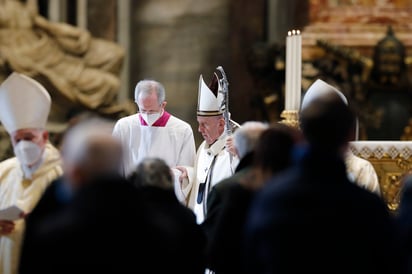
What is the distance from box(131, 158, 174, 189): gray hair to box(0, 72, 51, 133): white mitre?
1.38 m

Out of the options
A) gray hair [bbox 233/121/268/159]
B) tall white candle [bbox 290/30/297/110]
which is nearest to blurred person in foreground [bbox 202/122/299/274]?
gray hair [bbox 233/121/268/159]

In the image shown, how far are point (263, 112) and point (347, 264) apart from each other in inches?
373

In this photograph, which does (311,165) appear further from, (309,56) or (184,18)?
(184,18)

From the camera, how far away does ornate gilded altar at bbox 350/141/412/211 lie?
28.4 ft

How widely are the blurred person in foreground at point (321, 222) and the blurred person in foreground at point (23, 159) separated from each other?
7.25 ft

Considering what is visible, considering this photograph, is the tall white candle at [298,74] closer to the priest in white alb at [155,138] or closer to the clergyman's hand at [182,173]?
the clergyman's hand at [182,173]

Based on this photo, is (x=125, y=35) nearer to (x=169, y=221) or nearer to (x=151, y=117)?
(x=151, y=117)

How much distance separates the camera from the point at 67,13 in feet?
50.4

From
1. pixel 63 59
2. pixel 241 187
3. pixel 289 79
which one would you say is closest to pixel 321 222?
pixel 241 187

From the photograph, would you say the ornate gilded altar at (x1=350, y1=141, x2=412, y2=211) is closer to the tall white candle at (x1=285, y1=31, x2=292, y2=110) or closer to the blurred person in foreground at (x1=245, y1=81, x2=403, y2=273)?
the tall white candle at (x1=285, y1=31, x2=292, y2=110)

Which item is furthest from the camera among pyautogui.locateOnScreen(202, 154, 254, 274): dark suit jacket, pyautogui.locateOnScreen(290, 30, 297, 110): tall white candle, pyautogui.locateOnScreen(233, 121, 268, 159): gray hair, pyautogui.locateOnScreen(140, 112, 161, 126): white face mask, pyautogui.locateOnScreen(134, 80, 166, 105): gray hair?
pyautogui.locateOnScreen(140, 112, 161, 126): white face mask

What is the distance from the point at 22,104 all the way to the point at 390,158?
2.93 meters

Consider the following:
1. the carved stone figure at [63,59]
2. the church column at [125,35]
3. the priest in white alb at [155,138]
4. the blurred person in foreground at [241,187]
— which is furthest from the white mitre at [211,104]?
the church column at [125,35]

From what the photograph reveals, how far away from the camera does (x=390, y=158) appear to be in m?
8.71
